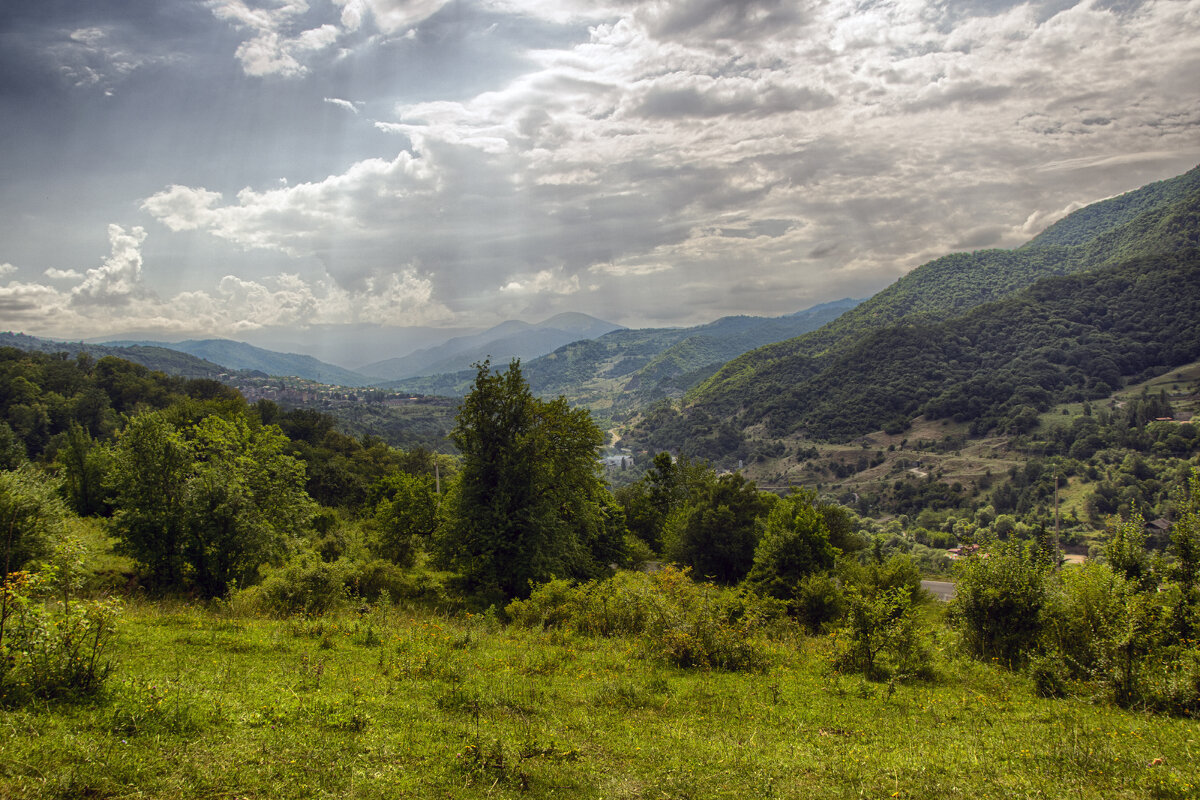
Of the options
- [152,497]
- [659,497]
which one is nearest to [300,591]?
[152,497]

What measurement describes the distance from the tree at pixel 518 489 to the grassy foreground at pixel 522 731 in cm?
974

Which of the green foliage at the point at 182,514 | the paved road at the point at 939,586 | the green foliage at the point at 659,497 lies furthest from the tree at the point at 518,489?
the paved road at the point at 939,586

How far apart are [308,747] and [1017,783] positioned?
869 centimetres

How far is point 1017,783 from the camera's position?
6.65 m

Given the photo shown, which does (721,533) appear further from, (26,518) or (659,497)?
(26,518)

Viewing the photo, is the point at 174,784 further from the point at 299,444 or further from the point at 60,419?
the point at 60,419

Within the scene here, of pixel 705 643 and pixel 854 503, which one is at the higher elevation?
pixel 705 643

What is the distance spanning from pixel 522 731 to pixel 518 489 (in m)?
15.3

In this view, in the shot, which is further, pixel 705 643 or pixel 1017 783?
pixel 705 643

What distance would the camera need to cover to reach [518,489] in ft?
74.8

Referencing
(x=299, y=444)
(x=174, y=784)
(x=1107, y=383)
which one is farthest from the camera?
(x=1107, y=383)

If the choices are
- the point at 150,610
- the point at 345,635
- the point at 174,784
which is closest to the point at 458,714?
the point at 174,784

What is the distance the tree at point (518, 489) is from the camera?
2152 centimetres

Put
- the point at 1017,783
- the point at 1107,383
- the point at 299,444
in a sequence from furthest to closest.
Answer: the point at 1107,383
the point at 299,444
the point at 1017,783
